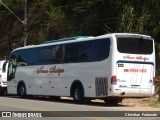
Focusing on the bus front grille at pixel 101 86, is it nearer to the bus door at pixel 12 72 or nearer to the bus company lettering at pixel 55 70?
the bus company lettering at pixel 55 70

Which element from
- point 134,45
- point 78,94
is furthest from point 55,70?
point 134,45

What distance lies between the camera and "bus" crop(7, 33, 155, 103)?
22.3m

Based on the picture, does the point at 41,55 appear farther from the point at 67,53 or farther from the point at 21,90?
the point at 21,90

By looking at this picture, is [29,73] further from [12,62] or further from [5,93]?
[5,93]

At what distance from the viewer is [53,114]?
17.4m

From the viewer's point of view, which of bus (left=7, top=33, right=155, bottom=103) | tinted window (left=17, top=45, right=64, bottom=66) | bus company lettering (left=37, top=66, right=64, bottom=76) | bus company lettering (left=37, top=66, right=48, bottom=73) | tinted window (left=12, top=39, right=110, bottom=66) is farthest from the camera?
bus company lettering (left=37, top=66, right=48, bottom=73)

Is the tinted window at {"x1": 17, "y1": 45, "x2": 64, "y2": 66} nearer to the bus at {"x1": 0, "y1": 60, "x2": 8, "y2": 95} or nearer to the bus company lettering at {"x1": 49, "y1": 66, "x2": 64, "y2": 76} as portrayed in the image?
the bus company lettering at {"x1": 49, "y1": 66, "x2": 64, "y2": 76}

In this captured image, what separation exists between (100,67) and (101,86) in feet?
2.97

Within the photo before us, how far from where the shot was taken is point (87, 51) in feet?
78.1

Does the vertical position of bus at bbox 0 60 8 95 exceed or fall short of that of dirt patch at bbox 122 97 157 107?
it exceeds it

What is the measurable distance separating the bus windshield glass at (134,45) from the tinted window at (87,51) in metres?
0.61

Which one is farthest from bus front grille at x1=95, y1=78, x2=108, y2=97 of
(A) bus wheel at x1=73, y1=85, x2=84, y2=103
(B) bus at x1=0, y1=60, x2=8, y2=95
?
(B) bus at x1=0, y1=60, x2=8, y2=95

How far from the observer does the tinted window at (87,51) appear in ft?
74.4

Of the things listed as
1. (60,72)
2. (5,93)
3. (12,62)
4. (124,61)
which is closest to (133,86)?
(124,61)
